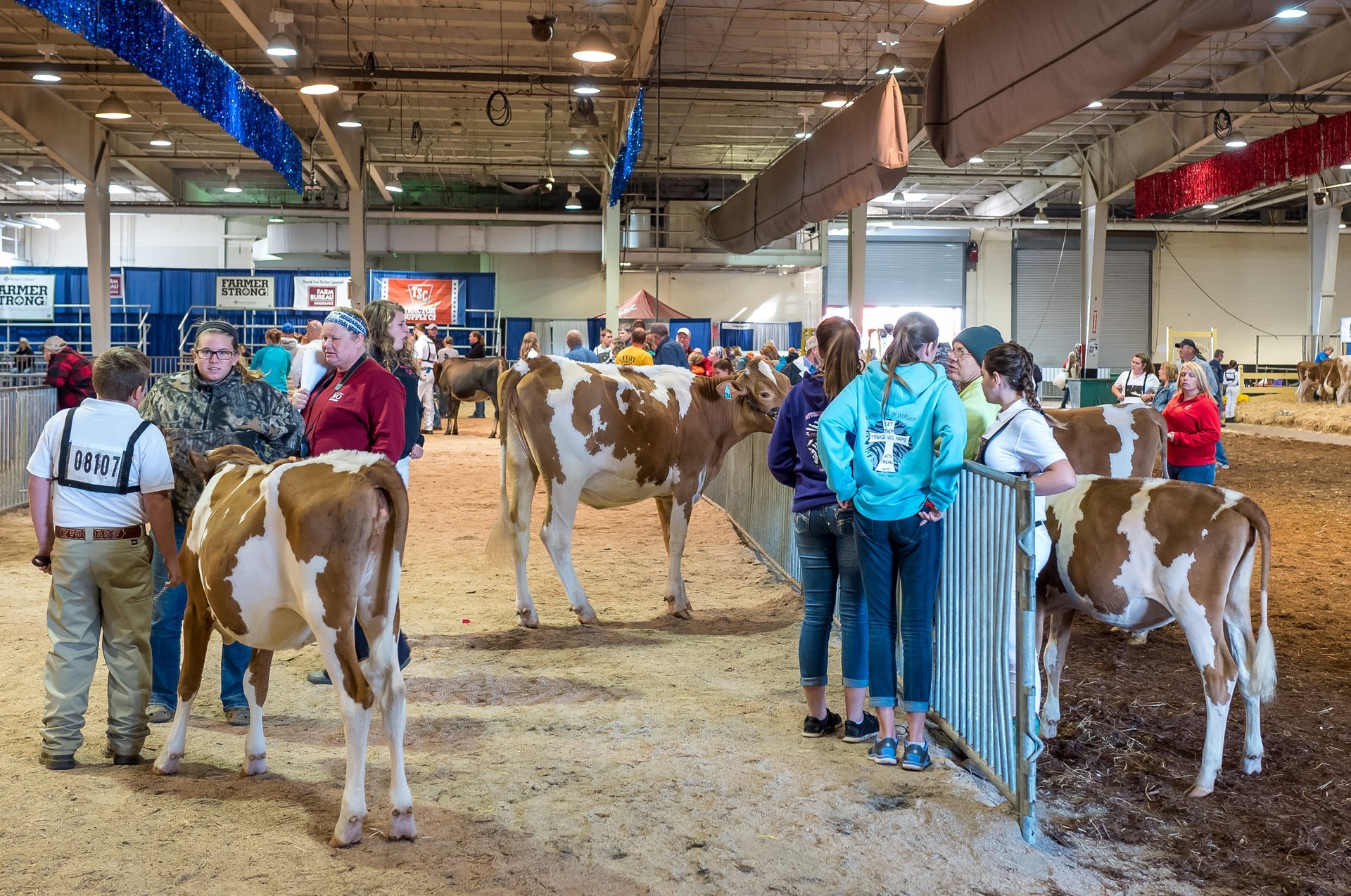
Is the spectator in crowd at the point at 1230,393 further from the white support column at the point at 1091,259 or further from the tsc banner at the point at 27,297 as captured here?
the tsc banner at the point at 27,297

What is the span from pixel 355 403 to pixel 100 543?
3.66 ft

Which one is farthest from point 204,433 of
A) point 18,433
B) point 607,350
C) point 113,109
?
point 113,109

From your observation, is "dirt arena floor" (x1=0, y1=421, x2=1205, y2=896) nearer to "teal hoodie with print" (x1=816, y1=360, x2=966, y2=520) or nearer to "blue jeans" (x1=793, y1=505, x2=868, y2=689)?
"blue jeans" (x1=793, y1=505, x2=868, y2=689)

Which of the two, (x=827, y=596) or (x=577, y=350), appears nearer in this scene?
(x=827, y=596)

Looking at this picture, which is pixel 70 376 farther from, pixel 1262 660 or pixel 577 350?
pixel 1262 660

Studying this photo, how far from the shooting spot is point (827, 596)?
4.82 m

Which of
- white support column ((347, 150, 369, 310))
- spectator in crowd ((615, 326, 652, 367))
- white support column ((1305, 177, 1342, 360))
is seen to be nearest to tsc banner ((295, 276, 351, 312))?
white support column ((347, 150, 369, 310))

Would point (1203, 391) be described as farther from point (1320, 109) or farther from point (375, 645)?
point (1320, 109)

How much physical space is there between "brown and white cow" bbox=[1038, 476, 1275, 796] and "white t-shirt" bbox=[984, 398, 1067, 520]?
1.21ft

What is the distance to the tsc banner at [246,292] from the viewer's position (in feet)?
94.7

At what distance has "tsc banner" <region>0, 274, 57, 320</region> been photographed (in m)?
29.1

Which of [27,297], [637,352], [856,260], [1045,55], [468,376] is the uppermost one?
[856,260]

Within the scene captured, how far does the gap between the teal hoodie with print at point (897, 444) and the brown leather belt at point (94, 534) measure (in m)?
2.78

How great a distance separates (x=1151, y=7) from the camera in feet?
19.0
